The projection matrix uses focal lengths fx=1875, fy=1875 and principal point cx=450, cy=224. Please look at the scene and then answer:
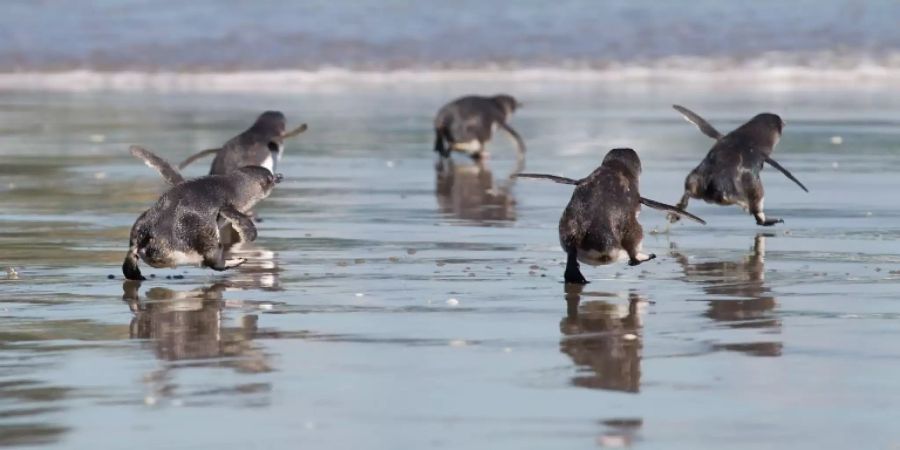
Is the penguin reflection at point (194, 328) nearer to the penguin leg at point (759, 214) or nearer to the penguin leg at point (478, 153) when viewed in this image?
the penguin leg at point (759, 214)

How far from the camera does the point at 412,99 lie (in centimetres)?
2255

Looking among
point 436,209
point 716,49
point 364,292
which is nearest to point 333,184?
point 436,209

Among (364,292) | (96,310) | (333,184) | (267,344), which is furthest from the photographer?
(333,184)

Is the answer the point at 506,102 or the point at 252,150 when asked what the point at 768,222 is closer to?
the point at 252,150

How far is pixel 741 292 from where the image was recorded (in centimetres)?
845

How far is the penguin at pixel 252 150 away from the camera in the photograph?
40.6 feet

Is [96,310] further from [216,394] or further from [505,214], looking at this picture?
[505,214]

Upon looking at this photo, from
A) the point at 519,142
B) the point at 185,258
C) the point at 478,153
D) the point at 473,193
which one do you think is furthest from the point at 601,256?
the point at 478,153

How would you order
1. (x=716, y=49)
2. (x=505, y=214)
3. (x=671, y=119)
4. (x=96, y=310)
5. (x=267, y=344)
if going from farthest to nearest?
(x=716, y=49), (x=671, y=119), (x=505, y=214), (x=96, y=310), (x=267, y=344)

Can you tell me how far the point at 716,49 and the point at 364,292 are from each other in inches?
843

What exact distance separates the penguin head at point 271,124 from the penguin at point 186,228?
333 cm

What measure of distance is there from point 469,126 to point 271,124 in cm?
403

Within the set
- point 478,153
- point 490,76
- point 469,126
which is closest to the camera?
point 469,126

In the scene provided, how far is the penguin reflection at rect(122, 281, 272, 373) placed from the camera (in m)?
6.73
